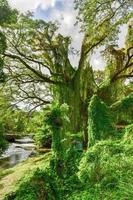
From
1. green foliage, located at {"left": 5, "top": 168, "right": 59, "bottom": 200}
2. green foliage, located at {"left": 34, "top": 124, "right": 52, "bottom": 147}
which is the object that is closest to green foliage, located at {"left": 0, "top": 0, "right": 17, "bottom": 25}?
green foliage, located at {"left": 5, "top": 168, "right": 59, "bottom": 200}

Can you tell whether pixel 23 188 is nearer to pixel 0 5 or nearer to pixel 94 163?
pixel 94 163

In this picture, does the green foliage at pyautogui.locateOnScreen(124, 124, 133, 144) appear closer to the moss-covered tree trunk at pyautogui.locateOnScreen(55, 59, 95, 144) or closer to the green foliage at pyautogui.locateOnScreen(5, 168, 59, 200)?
the green foliage at pyautogui.locateOnScreen(5, 168, 59, 200)

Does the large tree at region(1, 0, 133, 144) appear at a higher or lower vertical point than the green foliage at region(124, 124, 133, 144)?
higher

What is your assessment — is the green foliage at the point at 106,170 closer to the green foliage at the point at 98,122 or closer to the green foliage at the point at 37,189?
the green foliage at the point at 37,189

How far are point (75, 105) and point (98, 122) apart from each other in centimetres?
843

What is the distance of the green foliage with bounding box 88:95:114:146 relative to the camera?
17703mm

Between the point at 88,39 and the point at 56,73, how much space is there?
10.8ft

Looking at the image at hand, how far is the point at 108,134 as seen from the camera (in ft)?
58.3

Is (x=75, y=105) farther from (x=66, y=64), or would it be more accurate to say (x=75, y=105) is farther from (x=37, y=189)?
(x=37, y=189)

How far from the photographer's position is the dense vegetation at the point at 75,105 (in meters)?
11.4

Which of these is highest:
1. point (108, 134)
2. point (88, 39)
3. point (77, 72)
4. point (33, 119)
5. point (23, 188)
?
point (88, 39)

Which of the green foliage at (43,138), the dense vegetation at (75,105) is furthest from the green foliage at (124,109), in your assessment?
the green foliage at (43,138)

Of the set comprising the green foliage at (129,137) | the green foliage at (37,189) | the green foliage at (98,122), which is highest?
the green foliage at (98,122)

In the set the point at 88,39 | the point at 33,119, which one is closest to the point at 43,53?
the point at 88,39
